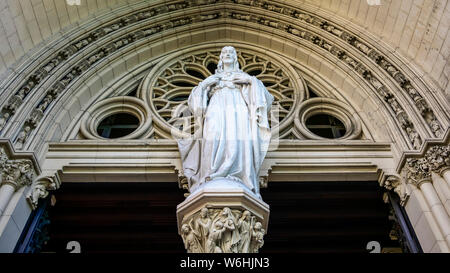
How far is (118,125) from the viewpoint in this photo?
28.0ft

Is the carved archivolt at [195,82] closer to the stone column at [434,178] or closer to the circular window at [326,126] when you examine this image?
the circular window at [326,126]

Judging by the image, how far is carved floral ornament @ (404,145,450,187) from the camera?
6105 mm

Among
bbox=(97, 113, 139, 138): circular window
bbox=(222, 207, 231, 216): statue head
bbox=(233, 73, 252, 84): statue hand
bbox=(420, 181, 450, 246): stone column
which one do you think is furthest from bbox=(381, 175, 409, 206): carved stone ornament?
bbox=(97, 113, 139, 138): circular window

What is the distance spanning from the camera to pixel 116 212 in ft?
25.2

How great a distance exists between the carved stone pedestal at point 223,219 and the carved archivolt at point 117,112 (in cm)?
→ 348

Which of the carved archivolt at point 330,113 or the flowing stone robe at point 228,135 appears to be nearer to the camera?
the flowing stone robe at point 228,135

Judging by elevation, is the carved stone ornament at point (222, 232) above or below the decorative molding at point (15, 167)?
below

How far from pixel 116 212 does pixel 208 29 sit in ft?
16.3

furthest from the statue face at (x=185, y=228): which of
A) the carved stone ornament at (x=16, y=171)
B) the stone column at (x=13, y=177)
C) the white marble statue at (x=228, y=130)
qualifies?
the carved stone ornament at (x=16, y=171)

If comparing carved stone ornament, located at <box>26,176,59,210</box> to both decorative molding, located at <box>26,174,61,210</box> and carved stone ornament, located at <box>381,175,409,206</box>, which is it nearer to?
decorative molding, located at <box>26,174,61,210</box>

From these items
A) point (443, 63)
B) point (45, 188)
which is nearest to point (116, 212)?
point (45, 188)

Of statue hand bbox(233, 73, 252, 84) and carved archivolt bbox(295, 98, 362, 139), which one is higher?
carved archivolt bbox(295, 98, 362, 139)

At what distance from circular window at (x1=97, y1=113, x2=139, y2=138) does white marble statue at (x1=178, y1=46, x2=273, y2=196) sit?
87.1 inches

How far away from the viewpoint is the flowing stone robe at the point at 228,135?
5264 mm
